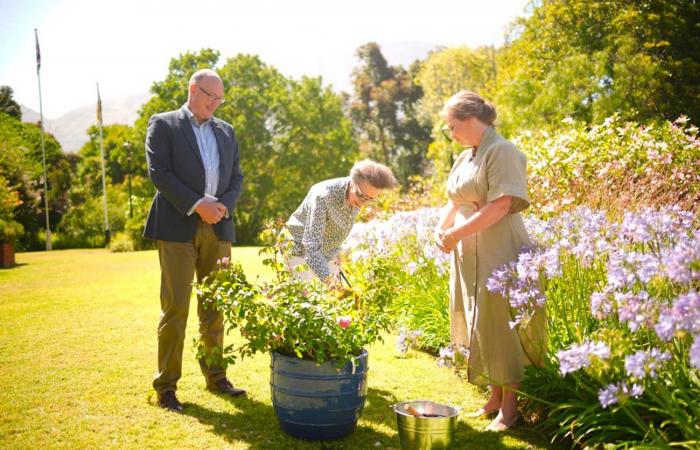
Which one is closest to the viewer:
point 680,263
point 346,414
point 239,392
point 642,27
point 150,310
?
point 680,263

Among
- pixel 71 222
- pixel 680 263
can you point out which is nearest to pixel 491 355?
pixel 680 263

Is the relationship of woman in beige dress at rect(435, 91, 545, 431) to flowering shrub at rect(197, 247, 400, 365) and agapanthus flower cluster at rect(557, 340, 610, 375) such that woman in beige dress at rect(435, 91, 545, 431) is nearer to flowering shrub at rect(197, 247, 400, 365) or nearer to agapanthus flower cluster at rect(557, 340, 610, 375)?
flowering shrub at rect(197, 247, 400, 365)

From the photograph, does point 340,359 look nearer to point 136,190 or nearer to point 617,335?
point 617,335

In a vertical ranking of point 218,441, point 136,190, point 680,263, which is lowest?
point 218,441

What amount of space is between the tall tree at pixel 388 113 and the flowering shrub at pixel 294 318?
3649cm

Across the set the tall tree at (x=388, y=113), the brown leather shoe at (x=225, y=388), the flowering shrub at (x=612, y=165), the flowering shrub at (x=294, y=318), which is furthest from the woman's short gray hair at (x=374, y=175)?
the tall tree at (x=388, y=113)

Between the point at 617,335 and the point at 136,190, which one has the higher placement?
the point at 136,190

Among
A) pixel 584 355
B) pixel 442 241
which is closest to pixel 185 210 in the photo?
pixel 442 241

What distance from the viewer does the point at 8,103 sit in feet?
127

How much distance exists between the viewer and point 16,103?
39.8 m

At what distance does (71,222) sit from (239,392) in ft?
93.3

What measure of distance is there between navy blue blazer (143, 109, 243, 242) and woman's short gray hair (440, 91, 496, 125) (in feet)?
5.91

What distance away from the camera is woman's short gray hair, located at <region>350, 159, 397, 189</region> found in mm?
3914

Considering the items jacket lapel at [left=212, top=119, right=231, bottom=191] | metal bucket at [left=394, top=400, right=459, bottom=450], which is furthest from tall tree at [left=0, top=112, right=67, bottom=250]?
metal bucket at [left=394, top=400, right=459, bottom=450]
